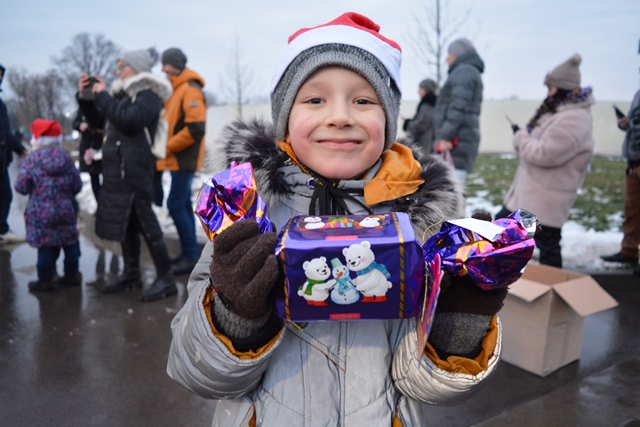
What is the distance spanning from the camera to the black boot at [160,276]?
4043 millimetres

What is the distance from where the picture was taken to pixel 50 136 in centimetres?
433

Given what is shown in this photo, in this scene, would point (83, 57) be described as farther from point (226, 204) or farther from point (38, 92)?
point (226, 204)

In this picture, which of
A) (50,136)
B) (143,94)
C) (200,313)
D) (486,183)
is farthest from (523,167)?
(486,183)

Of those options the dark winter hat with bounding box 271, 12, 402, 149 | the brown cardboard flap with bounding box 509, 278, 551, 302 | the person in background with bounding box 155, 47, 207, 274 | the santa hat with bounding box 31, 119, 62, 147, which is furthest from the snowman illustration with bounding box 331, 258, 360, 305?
the santa hat with bounding box 31, 119, 62, 147

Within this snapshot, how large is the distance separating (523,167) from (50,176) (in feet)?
13.7

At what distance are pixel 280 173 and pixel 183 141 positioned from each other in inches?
139

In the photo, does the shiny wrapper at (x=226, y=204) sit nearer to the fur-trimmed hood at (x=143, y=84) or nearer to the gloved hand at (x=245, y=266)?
the gloved hand at (x=245, y=266)

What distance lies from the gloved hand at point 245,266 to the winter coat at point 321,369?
0.16 m

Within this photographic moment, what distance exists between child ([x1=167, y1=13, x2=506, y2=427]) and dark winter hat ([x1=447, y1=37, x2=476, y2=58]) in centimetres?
380

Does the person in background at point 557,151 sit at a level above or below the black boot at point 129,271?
above

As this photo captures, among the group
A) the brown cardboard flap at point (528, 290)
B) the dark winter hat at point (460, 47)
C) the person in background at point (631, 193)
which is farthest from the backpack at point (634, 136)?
the brown cardboard flap at point (528, 290)

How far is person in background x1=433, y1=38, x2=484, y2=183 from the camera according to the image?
4.73m

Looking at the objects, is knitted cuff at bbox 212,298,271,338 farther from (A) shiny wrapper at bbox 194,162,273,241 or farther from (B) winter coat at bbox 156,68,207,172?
(B) winter coat at bbox 156,68,207,172

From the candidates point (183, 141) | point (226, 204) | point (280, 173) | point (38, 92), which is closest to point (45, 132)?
point (183, 141)
